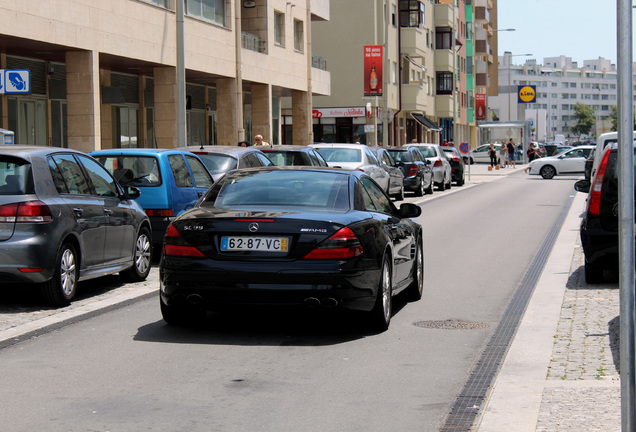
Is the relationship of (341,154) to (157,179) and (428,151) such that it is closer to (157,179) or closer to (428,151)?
(428,151)

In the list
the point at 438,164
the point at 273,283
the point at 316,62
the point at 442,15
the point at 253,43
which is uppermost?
the point at 442,15

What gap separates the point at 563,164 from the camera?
165 feet

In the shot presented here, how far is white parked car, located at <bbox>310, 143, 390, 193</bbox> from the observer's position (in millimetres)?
26531

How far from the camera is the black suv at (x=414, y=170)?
108 feet

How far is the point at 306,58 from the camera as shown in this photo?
153 ft

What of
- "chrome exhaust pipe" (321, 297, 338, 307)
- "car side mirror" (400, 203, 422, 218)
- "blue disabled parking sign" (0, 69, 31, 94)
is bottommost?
"chrome exhaust pipe" (321, 297, 338, 307)

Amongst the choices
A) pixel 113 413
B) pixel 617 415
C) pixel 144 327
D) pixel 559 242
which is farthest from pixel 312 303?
pixel 559 242

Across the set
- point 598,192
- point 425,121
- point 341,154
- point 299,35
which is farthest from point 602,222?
point 425,121

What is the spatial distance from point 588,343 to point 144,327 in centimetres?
365

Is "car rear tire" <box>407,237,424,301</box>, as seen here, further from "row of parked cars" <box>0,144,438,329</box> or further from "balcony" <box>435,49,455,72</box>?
"balcony" <box>435,49,455,72</box>

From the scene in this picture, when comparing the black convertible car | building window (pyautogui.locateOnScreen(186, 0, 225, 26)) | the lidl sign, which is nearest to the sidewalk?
the black convertible car

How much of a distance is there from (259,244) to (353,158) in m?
19.0

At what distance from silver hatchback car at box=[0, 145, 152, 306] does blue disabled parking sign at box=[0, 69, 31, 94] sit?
210 inches

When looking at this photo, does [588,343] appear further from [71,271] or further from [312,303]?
[71,271]
